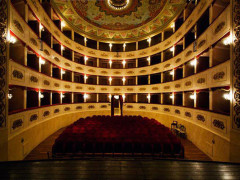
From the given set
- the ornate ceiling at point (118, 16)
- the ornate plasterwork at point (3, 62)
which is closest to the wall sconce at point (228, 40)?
the ornate ceiling at point (118, 16)

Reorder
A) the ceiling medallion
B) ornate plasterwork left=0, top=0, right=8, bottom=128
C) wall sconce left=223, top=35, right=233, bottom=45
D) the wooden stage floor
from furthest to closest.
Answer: the ceiling medallion
the wooden stage floor
wall sconce left=223, top=35, right=233, bottom=45
ornate plasterwork left=0, top=0, right=8, bottom=128

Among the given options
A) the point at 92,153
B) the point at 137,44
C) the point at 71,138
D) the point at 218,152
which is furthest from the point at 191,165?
the point at 137,44

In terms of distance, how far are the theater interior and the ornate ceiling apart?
0.31 feet

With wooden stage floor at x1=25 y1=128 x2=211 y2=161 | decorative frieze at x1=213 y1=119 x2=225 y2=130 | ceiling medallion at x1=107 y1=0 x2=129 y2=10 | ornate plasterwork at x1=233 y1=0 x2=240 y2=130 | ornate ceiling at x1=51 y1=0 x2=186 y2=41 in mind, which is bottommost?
wooden stage floor at x1=25 y1=128 x2=211 y2=161

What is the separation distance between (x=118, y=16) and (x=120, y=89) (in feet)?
26.9

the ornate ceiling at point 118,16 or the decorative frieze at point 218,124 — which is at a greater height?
the ornate ceiling at point 118,16

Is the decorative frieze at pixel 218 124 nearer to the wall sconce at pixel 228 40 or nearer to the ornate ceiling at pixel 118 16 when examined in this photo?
the wall sconce at pixel 228 40

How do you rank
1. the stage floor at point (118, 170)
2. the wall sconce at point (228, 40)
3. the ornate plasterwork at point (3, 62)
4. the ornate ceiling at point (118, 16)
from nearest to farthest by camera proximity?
the stage floor at point (118, 170)
the ornate plasterwork at point (3, 62)
the wall sconce at point (228, 40)
the ornate ceiling at point (118, 16)

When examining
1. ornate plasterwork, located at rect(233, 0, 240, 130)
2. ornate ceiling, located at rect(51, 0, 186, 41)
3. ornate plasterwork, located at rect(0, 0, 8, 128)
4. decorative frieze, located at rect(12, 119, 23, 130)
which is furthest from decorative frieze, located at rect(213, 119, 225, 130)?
ornate ceiling, located at rect(51, 0, 186, 41)

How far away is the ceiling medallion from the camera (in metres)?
10.1

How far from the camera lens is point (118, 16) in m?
11.7

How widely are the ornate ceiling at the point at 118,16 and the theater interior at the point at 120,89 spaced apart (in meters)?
0.10

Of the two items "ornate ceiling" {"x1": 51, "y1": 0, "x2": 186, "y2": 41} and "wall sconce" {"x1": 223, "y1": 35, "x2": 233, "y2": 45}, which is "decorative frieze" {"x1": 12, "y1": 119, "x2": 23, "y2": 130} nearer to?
"wall sconce" {"x1": 223, "y1": 35, "x2": 233, "y2": 45}

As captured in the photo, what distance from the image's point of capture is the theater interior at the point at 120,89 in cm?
307
